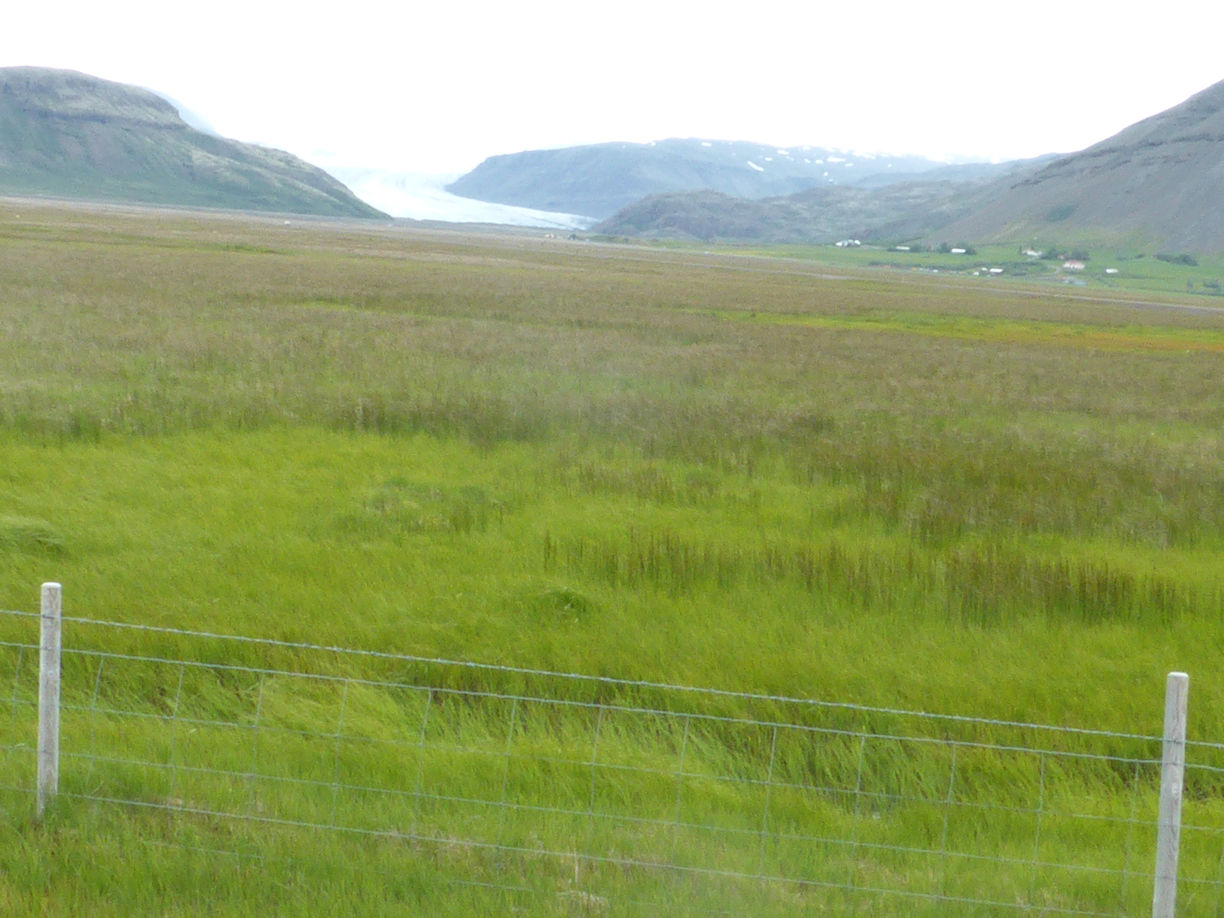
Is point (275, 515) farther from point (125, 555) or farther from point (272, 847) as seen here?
point (272, 847)

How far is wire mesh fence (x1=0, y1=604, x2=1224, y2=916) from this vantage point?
5910mm

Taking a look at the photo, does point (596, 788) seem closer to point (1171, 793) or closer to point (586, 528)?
point (1171, 793)

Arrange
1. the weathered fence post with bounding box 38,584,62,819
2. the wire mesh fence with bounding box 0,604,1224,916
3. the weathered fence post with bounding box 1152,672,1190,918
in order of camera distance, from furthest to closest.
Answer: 1. the wire mesh fence with bounding box 0,604,1224,916
2. the weathered fence post with bounding box 38,584,62,819
3. the weathered fence post with bounding box 1152,672,1190,918

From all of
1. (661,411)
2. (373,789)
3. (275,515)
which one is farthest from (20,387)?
(373,789)

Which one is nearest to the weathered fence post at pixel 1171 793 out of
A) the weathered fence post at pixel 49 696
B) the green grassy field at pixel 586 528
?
the green grassy field at pixel 586 528

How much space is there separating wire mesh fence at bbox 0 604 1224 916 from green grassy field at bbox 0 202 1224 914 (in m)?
0.11

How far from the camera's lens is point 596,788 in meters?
7.07

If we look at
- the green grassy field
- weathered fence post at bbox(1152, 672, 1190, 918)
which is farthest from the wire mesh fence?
weathered fence post at bbox(1152, 672, 1190, 918)

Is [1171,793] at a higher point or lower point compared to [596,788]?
higher

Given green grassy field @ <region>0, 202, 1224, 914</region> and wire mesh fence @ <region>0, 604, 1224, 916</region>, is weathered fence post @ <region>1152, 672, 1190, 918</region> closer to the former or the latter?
wire mesh fence @ <region>0, 604, 1224, 916</region>

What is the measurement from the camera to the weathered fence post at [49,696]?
18.6 feet

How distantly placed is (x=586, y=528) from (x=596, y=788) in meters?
6.33

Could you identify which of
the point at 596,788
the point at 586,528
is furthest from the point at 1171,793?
the point at 586,528

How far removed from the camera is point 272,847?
19.3 feet
